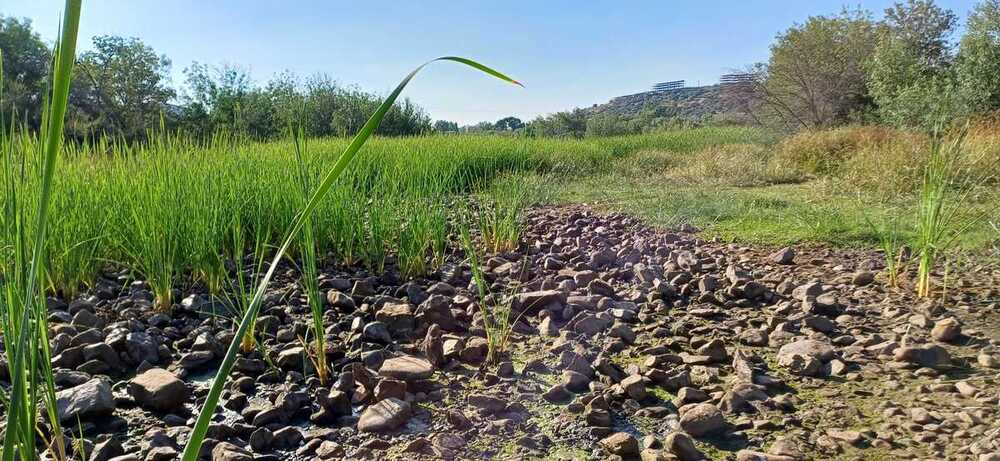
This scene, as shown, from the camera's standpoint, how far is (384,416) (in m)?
1.64

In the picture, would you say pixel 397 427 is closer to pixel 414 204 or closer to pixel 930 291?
pixel 414 204

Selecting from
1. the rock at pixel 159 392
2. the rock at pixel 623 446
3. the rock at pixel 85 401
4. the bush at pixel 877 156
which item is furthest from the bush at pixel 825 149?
the rock at pixel 85 401

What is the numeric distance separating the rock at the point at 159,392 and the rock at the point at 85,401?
7cm

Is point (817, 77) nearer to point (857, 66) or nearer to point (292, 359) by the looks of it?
point (857, 66)

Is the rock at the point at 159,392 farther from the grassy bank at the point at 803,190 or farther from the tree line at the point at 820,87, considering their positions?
the tree line at the point at 820,87

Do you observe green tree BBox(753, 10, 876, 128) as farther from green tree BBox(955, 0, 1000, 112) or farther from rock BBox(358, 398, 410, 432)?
rock BBox(358, 398, 410, 432)

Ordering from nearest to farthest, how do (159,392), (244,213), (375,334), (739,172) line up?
(159,392), (375,334), (244,213), (739,172)

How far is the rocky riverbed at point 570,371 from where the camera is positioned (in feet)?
5.02

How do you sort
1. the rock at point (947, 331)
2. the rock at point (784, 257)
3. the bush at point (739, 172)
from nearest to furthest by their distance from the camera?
the rock at point (947, 331) → the rock at point (784, 257) → the bush at point (739, 172)

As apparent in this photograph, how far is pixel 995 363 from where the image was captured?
74.0 inches

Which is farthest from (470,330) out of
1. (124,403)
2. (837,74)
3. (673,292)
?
(837,74)

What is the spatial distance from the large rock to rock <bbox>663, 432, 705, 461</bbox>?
0.79 meters

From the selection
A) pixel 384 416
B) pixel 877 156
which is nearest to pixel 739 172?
pixel 877 156

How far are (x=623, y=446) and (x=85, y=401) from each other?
1487 millimetres
